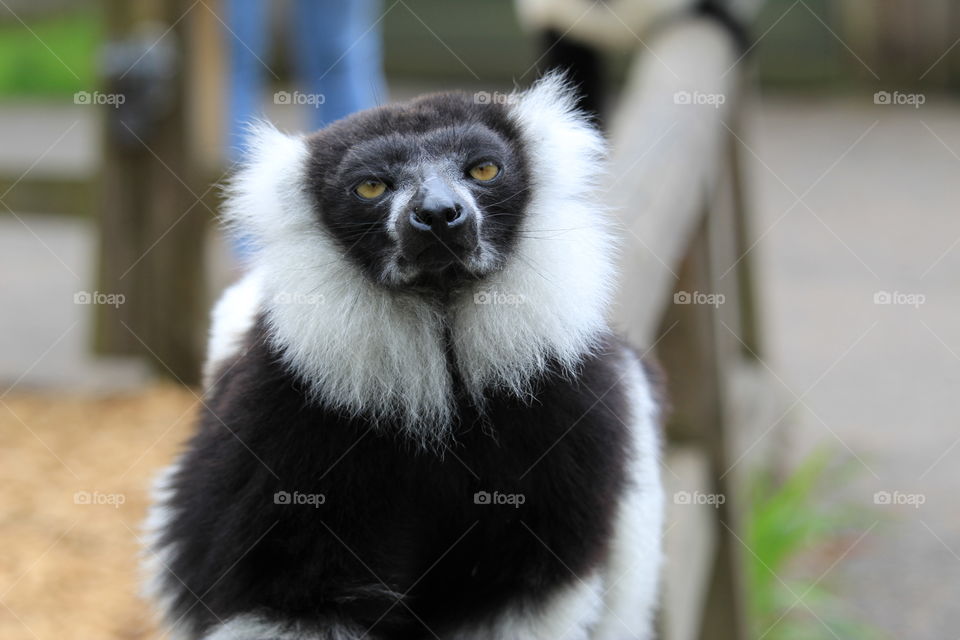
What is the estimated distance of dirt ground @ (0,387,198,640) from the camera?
3744 mm

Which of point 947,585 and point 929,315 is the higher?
point 929,315

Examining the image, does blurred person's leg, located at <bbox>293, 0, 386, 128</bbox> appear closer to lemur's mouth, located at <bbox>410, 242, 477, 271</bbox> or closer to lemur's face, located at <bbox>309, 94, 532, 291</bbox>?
lemur's face, located at <bbox>309, 94, 532, 291</bbox>

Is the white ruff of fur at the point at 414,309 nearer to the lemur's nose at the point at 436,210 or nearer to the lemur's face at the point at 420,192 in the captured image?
the lemur's face at the point at 420,192

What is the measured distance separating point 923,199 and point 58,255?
24.1 feet

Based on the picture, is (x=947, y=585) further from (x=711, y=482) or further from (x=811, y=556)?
(x=711, y=482)

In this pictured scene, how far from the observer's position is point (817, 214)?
33.5 ft

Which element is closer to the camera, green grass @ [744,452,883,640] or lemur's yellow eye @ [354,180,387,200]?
lemur's yellow eye @ [354,180,387,200]

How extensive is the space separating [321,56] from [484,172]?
9.38ft

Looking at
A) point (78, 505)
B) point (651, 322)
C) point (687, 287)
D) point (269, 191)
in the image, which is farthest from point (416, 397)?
point (78, 505)

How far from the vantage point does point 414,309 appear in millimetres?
2307

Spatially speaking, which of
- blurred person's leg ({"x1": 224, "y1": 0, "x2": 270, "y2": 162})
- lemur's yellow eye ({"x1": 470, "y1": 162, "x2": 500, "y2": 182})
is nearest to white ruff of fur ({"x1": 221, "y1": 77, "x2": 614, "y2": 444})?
lemur's yellow eye ({"x1": 470, "y1": 162, "x2": 500, "y2": 182})

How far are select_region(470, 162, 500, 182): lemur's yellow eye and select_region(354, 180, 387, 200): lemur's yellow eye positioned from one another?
20 centimetres

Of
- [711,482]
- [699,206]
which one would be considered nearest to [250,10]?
[699,206]

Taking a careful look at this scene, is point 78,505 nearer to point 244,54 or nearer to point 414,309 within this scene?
point 244,54
